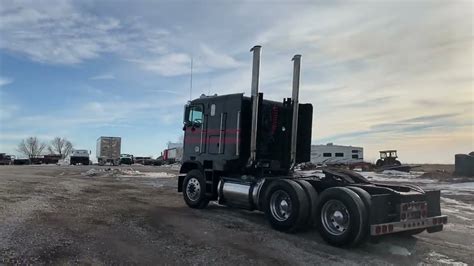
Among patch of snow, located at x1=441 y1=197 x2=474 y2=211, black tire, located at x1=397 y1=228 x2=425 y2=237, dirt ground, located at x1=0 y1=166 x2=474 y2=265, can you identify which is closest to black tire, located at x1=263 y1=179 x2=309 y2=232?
dirt ground, located at x1=0 y1=166 x2=474 y2=265

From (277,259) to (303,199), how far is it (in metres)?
2.17

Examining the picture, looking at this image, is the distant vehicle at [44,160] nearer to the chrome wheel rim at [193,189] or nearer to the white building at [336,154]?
the white building at [336,154]

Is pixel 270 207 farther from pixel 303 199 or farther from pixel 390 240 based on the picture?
pixel 390 240

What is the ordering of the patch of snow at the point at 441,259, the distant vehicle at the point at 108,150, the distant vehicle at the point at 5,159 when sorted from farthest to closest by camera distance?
the distant vehicle at the point at 5,159
the distant vehicle at the point at 108,150
the patch of snow at the point at 441,259

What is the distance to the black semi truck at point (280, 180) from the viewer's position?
793 centimetres

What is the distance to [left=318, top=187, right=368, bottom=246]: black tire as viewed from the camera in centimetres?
763

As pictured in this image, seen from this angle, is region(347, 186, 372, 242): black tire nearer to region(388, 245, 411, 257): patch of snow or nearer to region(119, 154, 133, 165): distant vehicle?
region(388, 245, 411, 257): patch of snow

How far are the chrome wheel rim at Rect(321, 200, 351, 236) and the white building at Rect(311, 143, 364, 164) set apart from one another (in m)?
51.4

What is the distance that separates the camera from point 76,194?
1555 centimetres

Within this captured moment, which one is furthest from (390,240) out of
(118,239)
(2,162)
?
(2,162)

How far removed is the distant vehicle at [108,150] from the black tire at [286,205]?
5591 cm

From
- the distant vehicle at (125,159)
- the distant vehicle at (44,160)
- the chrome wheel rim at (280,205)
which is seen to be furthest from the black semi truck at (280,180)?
the distant vehicle at (44,160)

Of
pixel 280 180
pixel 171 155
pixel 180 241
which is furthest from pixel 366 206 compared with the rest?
pixel 171 155

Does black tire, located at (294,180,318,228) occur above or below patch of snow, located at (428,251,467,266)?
above
